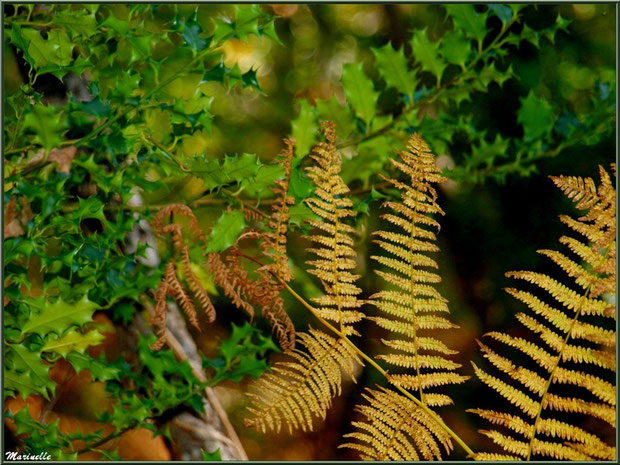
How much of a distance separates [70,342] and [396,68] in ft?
1.87

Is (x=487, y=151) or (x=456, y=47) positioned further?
(x=487, y=151)

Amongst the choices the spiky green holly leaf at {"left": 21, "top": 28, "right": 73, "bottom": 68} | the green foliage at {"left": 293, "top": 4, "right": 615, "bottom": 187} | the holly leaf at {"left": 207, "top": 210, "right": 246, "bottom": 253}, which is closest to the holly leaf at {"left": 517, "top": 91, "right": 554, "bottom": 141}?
the green foliage at {"left": 293, "top": 4, "right": 615, "bottom": 187}

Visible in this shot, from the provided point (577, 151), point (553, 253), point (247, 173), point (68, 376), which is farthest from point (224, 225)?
point (577, 151)

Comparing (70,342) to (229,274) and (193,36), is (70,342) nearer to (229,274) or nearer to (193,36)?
(229,274)

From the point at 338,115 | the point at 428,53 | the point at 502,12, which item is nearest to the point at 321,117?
the point at 338,115

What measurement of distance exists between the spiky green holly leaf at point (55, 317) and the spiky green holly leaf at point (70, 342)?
1.1 inches

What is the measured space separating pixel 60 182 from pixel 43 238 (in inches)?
3.2

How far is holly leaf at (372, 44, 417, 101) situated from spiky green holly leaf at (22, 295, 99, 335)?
52 cm

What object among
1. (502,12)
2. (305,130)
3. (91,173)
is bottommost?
(91,173)

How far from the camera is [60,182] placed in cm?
54

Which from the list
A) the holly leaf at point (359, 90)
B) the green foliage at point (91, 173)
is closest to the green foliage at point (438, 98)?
the holly leaf at point (359, 90)

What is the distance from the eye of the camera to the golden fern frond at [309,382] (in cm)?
40

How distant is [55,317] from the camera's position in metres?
0.55

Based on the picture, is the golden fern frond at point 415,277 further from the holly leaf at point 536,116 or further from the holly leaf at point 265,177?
the holly leaf at point 536,116
